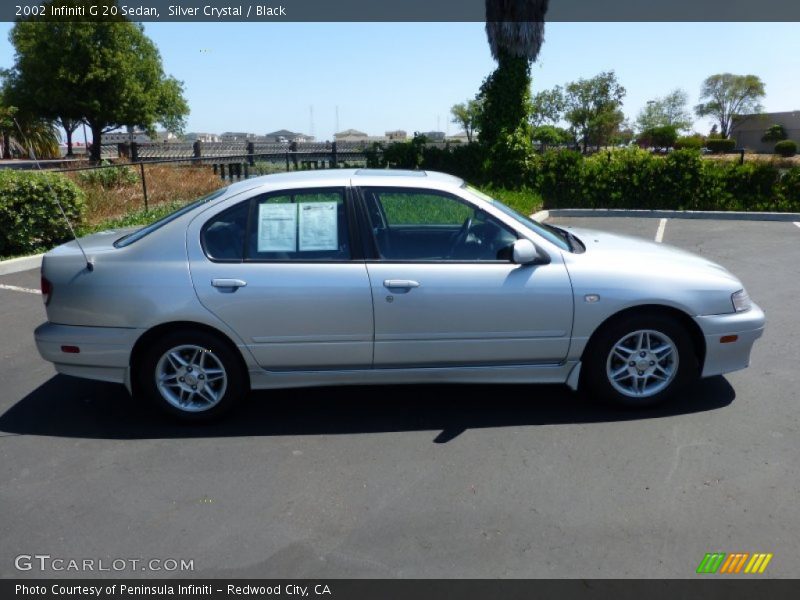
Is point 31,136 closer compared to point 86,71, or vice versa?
point 31,136

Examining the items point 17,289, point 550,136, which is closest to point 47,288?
point 17,289

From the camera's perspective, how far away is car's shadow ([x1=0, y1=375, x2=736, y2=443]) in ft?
14.5

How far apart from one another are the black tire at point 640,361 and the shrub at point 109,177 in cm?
1200

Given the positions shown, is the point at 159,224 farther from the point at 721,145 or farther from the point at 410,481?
the point at 721,145

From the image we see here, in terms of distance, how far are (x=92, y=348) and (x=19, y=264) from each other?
578cm

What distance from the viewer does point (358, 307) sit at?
14.0ft

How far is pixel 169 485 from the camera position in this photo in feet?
12.2

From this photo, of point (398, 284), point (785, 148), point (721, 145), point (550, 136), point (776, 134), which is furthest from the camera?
point (776, 134)

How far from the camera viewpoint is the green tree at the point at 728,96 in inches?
2643

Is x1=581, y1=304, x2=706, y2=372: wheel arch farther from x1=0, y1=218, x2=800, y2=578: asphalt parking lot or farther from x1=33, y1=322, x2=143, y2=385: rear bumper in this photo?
x1=33, y1=322, x2=143, y2=385: rear bumper

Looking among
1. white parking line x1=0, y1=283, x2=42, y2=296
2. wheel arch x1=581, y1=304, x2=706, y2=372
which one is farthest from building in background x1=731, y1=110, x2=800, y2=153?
white parking line x1=0, y1=283, x2=42, y2=296

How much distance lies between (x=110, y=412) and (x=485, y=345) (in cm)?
267

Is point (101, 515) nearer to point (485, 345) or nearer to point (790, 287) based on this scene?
point (485, 345)

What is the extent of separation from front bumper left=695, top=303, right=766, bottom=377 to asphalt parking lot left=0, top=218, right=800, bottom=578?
1.00ft
